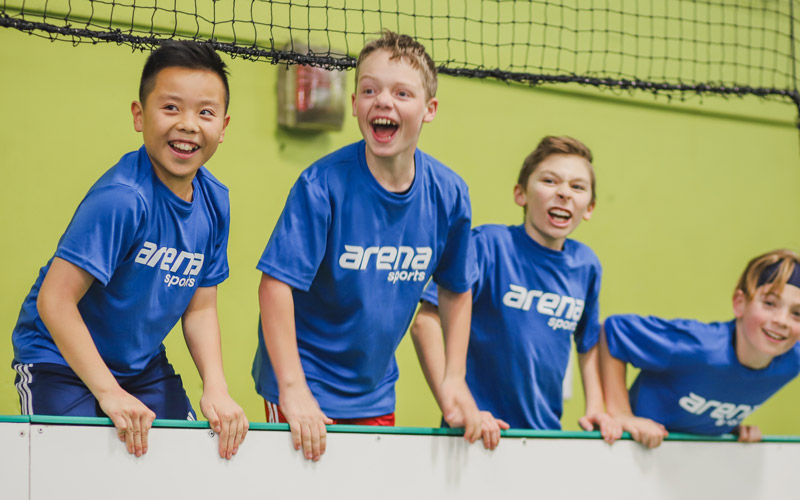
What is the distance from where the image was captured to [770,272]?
2307mm

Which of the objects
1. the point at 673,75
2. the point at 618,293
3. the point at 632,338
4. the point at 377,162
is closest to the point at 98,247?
the point at 377,162

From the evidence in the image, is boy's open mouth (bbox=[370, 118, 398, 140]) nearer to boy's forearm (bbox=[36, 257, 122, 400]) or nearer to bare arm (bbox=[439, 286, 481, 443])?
bare arm (bbox=[439, 286, 481, 443])

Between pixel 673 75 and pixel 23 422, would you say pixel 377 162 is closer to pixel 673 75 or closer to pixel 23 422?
pixel 23 422

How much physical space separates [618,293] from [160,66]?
2.61 meters

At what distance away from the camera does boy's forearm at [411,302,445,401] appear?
6.83 ft

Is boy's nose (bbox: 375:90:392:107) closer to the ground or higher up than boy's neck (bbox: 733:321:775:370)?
higher up

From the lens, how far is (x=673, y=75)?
12.9 ft

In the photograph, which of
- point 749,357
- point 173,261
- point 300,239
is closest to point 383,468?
point 300,239

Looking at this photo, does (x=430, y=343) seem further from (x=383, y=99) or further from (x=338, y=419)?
(x=383, y=99)

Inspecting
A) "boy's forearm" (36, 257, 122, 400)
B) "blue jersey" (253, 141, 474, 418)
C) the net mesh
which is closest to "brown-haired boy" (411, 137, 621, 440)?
"blue jersey" (253, 141, 474, 418)

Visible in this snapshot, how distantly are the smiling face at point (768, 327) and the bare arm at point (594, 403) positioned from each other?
38cm

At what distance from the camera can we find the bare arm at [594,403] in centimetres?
206

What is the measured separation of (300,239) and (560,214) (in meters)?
0.82

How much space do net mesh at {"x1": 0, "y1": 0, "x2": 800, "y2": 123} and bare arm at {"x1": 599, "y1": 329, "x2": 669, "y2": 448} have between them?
0.82 metres
